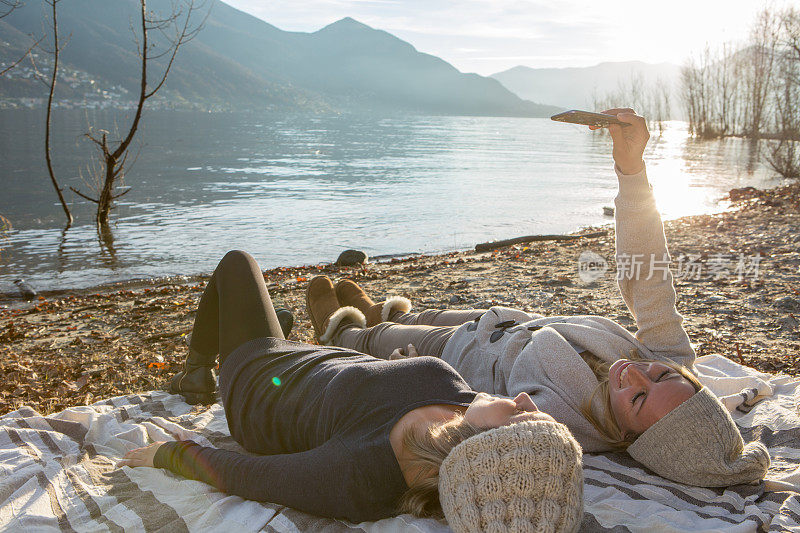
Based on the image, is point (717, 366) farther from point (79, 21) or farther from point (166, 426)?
point (79, 21)

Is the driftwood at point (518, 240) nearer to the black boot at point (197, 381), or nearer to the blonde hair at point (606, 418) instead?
the black boot at point (197, 381)

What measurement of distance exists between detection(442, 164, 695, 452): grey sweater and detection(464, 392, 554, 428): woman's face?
0.94 metres

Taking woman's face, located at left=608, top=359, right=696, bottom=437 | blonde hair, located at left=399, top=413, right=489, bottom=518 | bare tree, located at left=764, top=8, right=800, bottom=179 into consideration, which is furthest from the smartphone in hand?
bare tree, located at left=764, top=8, right=800, bottom=179

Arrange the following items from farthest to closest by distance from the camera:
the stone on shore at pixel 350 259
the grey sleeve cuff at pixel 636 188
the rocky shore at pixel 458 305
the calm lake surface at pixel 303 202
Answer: the calm lake surface at pixel 303 202 → the stone on shore at pixel 350 259 → the rocky shore at pixel 458 305 → the grey sleeve cuff at pixel 636 188

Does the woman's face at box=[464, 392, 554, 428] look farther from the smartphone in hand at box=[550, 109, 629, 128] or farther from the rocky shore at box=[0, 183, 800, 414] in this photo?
the rocky shore at box=[0, 183, 800, 414]

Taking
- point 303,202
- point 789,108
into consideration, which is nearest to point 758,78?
point 789,108

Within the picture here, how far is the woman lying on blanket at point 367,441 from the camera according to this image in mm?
1813

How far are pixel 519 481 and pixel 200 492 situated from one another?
67.7 inches

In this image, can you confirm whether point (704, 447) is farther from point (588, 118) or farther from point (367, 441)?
point (588, 118)

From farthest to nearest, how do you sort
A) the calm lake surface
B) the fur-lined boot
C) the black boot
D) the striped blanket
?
1. the calm lake surface
2. the fur-lined boot
3. the black boot
4. the striped blanket

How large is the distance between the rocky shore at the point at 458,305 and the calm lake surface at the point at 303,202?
348 centimetres

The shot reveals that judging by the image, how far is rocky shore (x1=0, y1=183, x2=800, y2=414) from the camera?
511 cm

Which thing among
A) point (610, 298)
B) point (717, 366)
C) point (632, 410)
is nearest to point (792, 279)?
point (610, 298)

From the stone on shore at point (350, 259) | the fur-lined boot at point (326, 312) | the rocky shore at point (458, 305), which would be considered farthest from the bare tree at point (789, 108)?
the fur-lined boot at point (326, 312)
